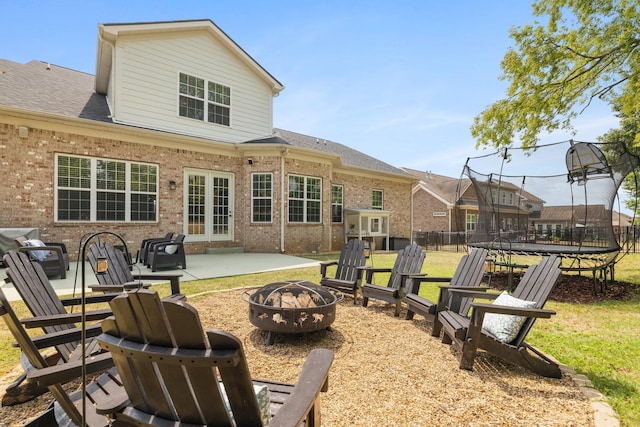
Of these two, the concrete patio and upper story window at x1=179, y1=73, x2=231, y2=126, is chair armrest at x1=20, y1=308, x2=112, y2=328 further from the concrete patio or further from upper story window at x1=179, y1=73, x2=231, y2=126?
upper story window at x1=179, y1=73, x2=231, y2=126

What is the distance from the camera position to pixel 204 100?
11.7m

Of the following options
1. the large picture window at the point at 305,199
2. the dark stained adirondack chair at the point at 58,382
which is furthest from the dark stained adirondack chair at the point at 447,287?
the large picture window at the point at 305,199

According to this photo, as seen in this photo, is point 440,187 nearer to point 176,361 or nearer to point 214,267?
point 214,267

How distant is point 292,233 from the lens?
12.2 metres

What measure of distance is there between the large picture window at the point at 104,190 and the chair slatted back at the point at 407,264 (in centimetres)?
815

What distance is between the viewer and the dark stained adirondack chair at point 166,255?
791cm

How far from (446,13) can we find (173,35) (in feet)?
28.8

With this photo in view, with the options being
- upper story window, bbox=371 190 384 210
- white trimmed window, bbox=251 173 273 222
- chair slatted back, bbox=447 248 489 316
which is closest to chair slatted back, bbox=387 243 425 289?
chair slatted back, bbox=447 248 489 316

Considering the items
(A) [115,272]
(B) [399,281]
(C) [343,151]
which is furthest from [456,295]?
(C) [343,151]

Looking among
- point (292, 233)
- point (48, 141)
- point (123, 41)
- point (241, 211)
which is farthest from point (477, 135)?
point (48, 141)

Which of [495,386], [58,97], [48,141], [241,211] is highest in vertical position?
[58,97]

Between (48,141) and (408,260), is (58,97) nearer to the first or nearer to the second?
(48,141)

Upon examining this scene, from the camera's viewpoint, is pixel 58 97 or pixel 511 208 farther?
pixel 511 208

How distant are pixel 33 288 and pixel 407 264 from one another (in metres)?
4.52
